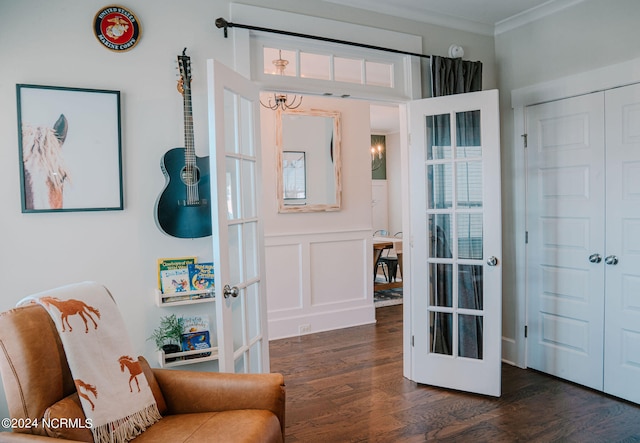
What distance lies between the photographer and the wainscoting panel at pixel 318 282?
4.53 meters

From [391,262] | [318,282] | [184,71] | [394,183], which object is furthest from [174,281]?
[394,183]

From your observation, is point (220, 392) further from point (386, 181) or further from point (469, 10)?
point (386, 181)

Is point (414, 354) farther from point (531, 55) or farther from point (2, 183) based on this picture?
point (2, 183)

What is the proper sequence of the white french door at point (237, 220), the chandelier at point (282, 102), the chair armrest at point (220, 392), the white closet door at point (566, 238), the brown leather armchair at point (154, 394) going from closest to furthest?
the brown leather armchair at point (154, 394)
the chair armrest at point (220, 392)
the white french door at point (237, 220)
the white closet door at point (566, 238)
the chandelier at point (282, 102)

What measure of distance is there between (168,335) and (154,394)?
0.63 m

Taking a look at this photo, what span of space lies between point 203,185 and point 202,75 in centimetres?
67

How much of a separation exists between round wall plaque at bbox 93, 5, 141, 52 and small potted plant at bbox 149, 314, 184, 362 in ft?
5.10

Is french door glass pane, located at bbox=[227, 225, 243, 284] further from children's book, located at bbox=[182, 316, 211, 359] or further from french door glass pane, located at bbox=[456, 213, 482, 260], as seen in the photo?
french door glass pane, located at bbox=[456, 213, 482, 260]

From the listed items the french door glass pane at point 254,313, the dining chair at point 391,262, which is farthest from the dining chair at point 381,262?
the french door glass pane at point 254,313

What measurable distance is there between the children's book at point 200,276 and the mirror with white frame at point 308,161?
201cm

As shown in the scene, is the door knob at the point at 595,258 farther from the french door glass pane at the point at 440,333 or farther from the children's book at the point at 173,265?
the children's book at the point at 173,265

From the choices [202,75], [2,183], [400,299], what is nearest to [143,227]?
[2,183]

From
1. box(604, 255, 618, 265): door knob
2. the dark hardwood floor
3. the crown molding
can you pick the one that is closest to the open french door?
the dark hardwood floor

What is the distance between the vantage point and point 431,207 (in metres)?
3.24
